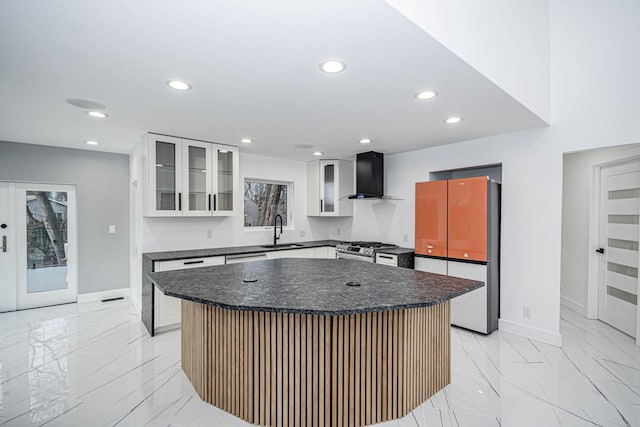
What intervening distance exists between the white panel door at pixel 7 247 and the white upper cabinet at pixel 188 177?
7.46ft

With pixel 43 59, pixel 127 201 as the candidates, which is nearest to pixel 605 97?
pixel 43 59

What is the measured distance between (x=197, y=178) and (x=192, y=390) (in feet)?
8.29

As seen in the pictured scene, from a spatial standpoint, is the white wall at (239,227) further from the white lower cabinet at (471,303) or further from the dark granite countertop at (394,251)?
the white lower cabinet at (471,303)

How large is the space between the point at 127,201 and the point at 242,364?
166 inches

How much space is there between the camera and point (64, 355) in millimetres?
3064

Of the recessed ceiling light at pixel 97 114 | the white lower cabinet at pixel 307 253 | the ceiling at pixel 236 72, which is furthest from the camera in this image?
the white lower cabinet at pixel 307 253

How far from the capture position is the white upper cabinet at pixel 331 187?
5.31 meters

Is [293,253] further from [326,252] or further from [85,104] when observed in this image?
[85,104]

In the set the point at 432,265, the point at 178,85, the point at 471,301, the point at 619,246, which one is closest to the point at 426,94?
the point at 178,85

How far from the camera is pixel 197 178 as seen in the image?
4125 mm

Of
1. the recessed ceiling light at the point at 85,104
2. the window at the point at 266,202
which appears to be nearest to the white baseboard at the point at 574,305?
the window at the point at 266,202

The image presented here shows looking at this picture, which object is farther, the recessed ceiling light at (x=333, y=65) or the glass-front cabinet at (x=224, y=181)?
the glass-front cabinet at (x=224, y=181)

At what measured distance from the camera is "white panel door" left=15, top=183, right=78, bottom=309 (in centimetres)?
449

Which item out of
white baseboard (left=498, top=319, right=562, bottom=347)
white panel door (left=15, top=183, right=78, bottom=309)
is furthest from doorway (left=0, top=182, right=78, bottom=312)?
white baseboard (left=498, top=319, right=562, bottom=347)
